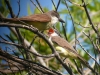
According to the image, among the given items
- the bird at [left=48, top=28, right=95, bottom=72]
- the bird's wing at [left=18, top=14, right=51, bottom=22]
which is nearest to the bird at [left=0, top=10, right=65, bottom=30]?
the bird's wing at [left=18, top=14, right=51, bottom=22]

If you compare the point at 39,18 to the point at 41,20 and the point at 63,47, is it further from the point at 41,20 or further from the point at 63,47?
the point at 63,47

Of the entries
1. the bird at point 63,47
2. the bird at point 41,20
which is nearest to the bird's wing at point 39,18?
the bird at point 41,20

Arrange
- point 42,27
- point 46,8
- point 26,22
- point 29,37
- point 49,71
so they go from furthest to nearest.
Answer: point 46,8
point 29,37
point 42,27
point 26,22
point 49,71

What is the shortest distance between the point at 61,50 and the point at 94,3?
2242mm

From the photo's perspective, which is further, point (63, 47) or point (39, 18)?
point (63, 47)

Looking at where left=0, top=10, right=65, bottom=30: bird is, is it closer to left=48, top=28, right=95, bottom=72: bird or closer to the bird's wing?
the bird's wing

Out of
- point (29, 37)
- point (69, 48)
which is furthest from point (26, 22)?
point (29, 37)

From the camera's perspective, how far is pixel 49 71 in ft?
11.9

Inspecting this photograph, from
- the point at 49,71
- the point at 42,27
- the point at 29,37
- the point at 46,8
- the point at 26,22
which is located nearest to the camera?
the point at 49,71

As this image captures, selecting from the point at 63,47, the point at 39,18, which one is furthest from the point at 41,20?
the point at 63,47

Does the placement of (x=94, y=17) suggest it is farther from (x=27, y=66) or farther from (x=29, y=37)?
(x=27, y=66)

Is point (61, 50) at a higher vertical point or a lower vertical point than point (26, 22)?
lower

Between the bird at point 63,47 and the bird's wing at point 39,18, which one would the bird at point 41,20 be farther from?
the bird at point 63,47

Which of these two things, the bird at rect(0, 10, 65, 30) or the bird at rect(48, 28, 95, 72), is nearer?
the bird at rect(0, 10, 65, 30)
